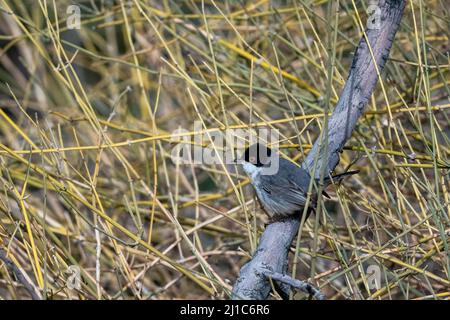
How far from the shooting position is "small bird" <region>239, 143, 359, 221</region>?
3162 millimetres

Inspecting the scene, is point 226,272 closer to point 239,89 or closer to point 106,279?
point 106,279

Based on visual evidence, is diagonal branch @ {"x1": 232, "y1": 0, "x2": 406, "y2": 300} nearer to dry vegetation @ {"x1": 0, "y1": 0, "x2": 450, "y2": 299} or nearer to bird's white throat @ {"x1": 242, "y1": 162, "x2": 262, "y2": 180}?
dry vegetation @ {"x1": 0, "y1": 0, "x2": 450, "y2": 299}

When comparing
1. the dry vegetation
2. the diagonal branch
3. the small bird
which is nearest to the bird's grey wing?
the small bird

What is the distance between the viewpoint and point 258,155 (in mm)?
3459

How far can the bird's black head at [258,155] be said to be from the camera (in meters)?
3.44

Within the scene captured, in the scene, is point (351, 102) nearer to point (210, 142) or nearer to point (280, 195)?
point (280, 195)

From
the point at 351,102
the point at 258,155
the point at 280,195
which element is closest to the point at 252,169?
the point at 258,155

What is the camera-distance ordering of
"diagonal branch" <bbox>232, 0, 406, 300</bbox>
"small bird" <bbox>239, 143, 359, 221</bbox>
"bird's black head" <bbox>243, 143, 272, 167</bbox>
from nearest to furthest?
"diagonal branch" <bbox>232, 0, 406, 300</bbox>
"small bird" <bbox>239, 143, 359, 221</bbox>
"bird's black head" <bbox>243, 143, 272, 167</bbox>

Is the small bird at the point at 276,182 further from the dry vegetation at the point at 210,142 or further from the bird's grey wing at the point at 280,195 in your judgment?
the dry vegetation at the point at 210,142

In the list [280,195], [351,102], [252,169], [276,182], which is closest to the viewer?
[351,102]

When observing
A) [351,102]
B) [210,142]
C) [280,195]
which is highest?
[351,102]

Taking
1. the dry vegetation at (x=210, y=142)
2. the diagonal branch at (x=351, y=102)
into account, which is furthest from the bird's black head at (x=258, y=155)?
the diagonal branch at (x=351, y=102)

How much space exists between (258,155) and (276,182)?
0.60 feet
